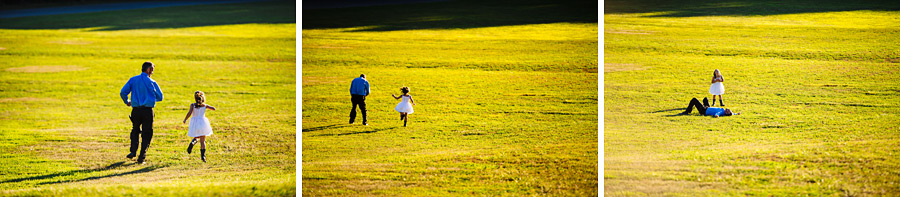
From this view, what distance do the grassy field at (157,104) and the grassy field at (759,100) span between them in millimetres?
5040

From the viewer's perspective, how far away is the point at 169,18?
1002 inches

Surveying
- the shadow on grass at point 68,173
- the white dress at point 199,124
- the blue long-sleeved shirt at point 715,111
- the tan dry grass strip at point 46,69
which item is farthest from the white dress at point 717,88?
A: the tan dry grass strip at point 46,69

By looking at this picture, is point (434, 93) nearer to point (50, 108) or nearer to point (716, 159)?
point (716, 159)

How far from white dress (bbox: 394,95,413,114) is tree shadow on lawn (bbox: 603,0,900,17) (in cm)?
468

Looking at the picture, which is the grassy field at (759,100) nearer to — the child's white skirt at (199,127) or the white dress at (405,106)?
the white dress at (405,106)

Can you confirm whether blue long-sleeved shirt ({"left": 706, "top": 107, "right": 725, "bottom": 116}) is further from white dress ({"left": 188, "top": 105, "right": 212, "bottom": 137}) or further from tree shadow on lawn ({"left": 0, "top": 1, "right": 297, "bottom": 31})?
tree shadow on lawn ({"left": 0, "top": 1, "right": 297, "bottom": 31})

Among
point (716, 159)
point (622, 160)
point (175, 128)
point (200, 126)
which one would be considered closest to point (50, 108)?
point (175, 128)

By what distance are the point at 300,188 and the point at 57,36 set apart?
16.1 m

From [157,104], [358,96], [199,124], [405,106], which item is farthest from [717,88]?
[157,104]

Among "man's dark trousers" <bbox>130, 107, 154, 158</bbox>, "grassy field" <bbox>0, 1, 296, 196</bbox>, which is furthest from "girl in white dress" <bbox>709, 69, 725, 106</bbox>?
"man's dark trousers" <bbox>130, 107, 154, 158</bbox>

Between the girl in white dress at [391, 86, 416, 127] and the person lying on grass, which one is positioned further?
the girl in white dress at [391, 86, 416, 127]

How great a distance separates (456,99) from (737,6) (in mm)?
4987

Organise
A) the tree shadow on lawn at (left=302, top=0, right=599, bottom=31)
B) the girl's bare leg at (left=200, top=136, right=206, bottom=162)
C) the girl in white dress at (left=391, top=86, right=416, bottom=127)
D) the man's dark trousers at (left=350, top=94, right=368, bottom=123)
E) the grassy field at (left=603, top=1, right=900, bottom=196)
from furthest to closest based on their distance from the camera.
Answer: the tree shadow on lawn at (left=302, top=0, right=599, bottom=31)
the man's dark trousers at (left=350, top=94, right=368, bottom=123)
the girl in white dress at (left=391, top=86, right=416, bottom=127)
the girl's bare leg at (left=200, top=136, right=206, bottom=162)
the grassy field at (left=603, top=1, right=900, bottom=196)

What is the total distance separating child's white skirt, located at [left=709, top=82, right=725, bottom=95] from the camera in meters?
10.9
